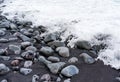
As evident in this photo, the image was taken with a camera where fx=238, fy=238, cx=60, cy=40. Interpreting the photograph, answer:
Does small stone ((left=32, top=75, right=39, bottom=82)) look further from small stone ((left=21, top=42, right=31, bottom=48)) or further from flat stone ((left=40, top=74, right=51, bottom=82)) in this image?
small stone ((left=21, top=42, right=31, bottom=48))

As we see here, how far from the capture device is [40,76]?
301cm

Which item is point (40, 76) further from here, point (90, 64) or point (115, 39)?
point (115, 39)

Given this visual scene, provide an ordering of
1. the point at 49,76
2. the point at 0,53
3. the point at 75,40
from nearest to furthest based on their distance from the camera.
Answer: the point at 49,76, the point at 0,53, the point at 75,40

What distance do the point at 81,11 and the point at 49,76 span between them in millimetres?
2484

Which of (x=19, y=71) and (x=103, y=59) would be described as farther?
(x=103, y=59)

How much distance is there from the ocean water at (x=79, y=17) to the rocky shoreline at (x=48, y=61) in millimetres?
161

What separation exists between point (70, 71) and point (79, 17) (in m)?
1.87

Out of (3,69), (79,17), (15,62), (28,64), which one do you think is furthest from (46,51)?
(79,17)

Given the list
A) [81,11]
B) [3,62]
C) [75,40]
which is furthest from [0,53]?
[81,11]

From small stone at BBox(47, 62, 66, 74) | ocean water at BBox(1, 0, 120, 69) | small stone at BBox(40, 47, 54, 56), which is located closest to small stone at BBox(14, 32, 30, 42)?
ocean water at BBox(1, 0, 120, 69)

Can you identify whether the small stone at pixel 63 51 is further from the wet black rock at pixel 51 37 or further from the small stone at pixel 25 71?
the small stone at pixel 25 71

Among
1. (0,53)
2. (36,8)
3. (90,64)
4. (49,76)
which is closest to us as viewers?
(49,76)

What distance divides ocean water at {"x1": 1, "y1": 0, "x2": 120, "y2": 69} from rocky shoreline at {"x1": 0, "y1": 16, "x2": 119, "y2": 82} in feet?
0.53

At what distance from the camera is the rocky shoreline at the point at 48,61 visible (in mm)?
2989
